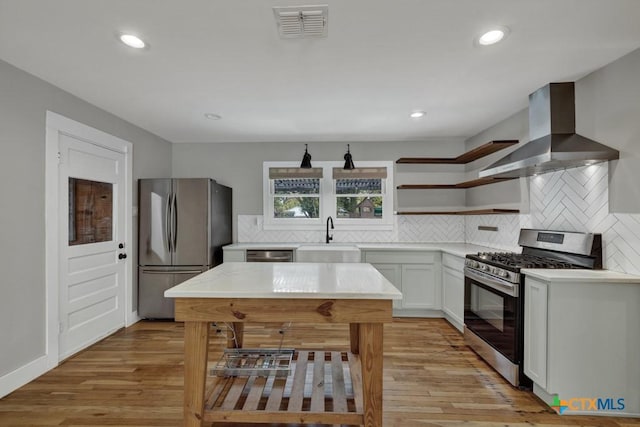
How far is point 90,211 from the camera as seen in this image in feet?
10.6

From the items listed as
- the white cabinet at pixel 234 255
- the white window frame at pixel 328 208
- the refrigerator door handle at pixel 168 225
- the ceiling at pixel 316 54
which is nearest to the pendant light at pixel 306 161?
the white window frame at pixel 328 208

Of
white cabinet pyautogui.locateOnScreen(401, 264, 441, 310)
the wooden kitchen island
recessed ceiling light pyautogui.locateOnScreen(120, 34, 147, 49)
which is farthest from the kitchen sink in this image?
recessed ceiling light pyautogui.locateOnScreen(120, 34, 147, 49)

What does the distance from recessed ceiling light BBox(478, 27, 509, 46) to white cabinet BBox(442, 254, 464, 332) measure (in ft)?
6.86

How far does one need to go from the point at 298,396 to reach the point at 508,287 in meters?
1.74

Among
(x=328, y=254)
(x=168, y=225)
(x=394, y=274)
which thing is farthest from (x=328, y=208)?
(x=168, y=225)

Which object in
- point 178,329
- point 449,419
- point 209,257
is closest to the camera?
point 449,419

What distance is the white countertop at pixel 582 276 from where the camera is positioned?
6.69 ft

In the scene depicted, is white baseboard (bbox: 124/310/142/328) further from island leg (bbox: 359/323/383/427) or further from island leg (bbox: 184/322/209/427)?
island leg (bbox: 359/323/383/427)

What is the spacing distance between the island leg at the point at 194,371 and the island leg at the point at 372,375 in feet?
2.89

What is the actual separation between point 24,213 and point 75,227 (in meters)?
0.59

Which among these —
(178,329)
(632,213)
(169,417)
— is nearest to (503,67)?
(632,213)

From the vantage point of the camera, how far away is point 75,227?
9.89 feet

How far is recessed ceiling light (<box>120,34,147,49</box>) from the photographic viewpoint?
6.38 feet

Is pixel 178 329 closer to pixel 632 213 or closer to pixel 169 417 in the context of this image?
pixel 169 417
